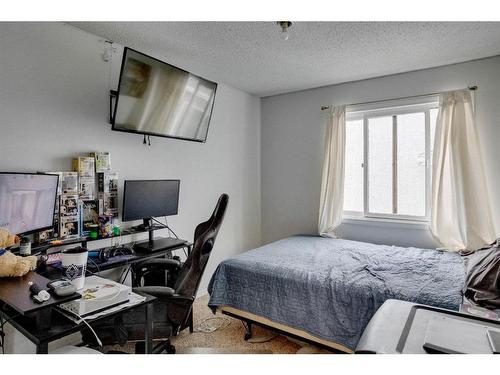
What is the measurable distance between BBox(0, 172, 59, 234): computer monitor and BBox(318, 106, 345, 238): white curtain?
2.82m

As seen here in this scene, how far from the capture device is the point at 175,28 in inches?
89.4

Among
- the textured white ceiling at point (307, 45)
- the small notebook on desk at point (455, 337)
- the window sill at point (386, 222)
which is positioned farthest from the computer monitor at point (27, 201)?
the window sill at point (386, 222)

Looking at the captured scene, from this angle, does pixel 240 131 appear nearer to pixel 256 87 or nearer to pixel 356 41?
pixel 256 87

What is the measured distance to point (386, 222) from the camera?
11.3ft

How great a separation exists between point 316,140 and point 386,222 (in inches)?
51.7

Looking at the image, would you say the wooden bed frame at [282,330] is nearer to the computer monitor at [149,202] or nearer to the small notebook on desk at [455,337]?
the computer monitor at [149,202]

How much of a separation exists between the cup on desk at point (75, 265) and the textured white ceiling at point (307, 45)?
1.73m

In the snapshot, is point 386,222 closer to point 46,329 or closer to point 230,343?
point 230,343

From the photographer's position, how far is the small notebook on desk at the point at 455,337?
2.60 ft

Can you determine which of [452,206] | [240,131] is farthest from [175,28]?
[452,206]

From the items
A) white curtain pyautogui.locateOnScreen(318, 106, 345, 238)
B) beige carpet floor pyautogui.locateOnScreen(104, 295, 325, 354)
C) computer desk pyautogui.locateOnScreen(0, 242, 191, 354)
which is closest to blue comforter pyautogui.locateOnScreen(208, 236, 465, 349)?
beige carpet floor pyautogui.locateOnScreen(104, 295, 325, 354)

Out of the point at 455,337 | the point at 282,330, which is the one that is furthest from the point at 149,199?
the point at 455,337

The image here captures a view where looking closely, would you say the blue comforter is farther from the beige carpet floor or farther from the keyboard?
the keyboard

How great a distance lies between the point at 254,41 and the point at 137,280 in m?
2.15
